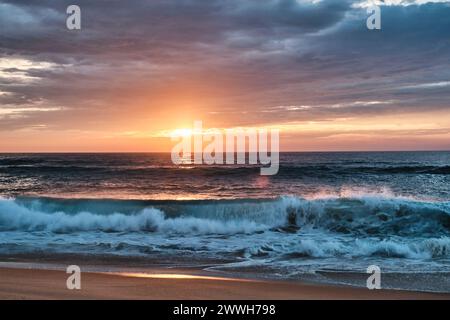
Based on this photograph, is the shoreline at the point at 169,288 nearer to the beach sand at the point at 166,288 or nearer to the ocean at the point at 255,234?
the beach sand at the point at 166,288

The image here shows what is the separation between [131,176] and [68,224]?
21.1 m

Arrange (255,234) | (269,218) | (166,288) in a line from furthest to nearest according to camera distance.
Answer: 1. (269,218)
2. (255,234)
3. (166,288)

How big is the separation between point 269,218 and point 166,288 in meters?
8.96

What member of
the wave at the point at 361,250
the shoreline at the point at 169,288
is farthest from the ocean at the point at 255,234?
the shoreline at the point at 169,288

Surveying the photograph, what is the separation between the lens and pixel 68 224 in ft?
47.4

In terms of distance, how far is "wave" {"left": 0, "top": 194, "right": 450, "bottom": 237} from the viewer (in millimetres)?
13875

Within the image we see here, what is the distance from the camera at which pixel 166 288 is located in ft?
21.9

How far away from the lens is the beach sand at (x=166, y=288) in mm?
6211

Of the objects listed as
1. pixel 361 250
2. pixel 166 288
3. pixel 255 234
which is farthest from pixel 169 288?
pixel 255 234

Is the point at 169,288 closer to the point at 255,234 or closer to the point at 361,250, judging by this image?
the point at 361,250

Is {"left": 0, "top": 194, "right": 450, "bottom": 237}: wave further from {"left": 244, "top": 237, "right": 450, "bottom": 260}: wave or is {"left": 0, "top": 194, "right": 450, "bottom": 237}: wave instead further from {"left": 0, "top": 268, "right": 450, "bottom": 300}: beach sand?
{"left": 0, "top": 268, "right": 450, "bottom": 300}: beach sand

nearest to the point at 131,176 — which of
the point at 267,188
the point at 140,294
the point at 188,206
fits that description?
the point at 267,188
